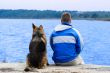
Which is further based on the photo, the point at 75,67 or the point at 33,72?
the point at 75,67

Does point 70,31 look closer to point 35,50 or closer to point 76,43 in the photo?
point 76,43

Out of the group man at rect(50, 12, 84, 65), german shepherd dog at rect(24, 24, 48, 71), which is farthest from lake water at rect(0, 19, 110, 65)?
german shepherd dog at rect(24, 24, 48, 71)

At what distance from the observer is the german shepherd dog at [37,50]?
13.5 metres

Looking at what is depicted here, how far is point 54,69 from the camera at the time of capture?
13445mm

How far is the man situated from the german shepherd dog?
0.74 meters

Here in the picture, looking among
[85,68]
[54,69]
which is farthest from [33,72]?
[85,68]

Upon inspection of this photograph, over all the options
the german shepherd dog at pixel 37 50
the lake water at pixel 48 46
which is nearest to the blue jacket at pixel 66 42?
the german shepherd dog at pixel 37 50

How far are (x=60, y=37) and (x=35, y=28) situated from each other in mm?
848

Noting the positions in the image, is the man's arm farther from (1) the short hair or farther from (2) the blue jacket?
(1) the short hair

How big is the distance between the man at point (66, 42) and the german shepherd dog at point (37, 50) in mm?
739

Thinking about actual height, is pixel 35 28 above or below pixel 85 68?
above

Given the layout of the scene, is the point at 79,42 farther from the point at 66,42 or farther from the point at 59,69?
the point at 59,69

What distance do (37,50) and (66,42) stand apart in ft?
3.40

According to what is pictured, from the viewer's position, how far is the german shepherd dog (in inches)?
532
